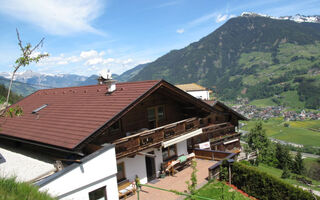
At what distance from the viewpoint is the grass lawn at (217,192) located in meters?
11.4

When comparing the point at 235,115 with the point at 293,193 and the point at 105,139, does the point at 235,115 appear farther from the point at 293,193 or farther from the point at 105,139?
the point at 105,139

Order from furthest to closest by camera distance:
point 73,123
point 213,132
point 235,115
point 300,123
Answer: point 300,123 → point 235,115 → point 213,132 → point 73,123

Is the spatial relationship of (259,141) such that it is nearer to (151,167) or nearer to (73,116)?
(151,167)

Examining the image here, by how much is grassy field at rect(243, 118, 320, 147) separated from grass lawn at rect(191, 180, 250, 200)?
117283 millimetres

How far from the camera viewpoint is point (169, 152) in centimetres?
1579

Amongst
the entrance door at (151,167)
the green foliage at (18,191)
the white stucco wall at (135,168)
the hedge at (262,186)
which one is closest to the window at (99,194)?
the white stucco wall at (135,168)

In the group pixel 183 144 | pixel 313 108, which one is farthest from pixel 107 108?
pixel 313 108

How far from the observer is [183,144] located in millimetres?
16844

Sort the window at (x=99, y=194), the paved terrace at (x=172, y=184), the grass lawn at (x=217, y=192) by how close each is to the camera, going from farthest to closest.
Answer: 1. the paved terrace at (x=172, y=184)
2. the grass lawn at (x=217, y=192)
3. the window at (x=99, y=194)

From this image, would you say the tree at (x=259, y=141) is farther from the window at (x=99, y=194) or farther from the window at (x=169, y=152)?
the window at (x=99, y=194)

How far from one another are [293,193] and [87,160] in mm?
9272

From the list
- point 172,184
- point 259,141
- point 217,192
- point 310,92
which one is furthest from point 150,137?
point 310,92

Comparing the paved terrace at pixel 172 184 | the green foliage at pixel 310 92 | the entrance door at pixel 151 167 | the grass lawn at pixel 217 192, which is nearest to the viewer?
the grass lawn at pixel 217 192

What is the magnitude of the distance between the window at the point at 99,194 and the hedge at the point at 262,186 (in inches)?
280
